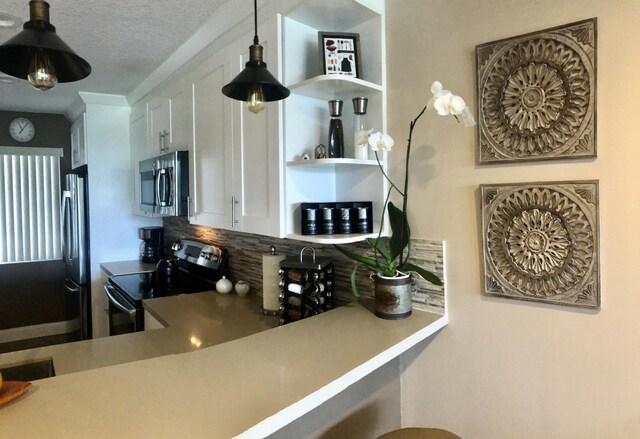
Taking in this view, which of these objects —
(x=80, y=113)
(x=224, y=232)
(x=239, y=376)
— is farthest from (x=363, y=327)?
(x=80, y=113)

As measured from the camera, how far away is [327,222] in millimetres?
1679

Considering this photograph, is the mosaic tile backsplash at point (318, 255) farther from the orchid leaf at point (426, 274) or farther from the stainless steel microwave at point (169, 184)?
the stainless steel microwave at point (169, 184)

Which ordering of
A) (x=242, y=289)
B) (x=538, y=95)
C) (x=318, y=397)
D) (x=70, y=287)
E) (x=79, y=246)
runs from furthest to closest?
(x=70, y=287)
(x=79, y=246)
(x=242, y=289)
(x=538, y=95)
(x=318, y=397)

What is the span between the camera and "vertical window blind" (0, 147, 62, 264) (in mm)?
4484

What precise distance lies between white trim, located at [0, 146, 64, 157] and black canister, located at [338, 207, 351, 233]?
14.2 feet

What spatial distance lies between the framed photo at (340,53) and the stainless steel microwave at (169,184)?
1305mm

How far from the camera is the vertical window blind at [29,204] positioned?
448 centimetres

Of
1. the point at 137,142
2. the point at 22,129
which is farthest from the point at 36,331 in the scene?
the point at 137,142

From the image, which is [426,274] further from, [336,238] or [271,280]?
[271,280]

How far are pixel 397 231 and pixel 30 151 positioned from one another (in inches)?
182

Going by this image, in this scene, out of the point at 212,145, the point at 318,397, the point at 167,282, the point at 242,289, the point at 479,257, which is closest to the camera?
the point at 318,397

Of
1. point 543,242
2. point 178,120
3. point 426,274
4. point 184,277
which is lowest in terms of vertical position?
point 184,277

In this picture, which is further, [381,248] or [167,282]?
[167,282]

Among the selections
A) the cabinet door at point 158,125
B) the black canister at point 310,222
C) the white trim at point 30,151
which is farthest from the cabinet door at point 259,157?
the white trim at point 30,151
